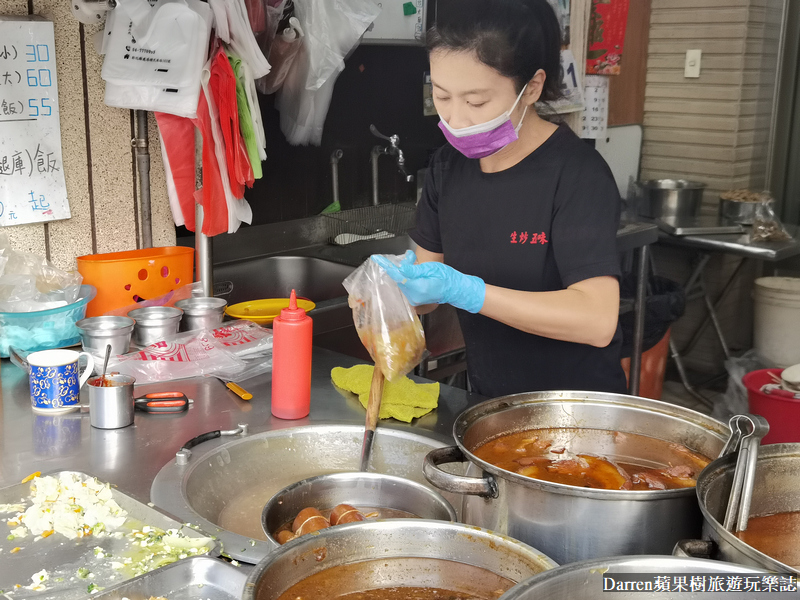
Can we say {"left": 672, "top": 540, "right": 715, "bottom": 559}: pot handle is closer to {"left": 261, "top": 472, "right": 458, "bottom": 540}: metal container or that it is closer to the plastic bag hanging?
{"left": 261, "top": 472, "right": 458, "bottom": 540}: metal container

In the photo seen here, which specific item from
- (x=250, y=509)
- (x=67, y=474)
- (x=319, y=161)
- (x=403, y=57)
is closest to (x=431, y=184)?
(x=250, y=509)

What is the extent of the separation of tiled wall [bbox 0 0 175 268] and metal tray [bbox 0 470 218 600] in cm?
115

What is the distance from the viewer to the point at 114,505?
134cm

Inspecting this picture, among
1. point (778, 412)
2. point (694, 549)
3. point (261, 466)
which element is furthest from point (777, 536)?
point (778, 412)

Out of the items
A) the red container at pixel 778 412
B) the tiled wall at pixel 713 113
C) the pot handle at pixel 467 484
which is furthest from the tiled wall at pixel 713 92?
the pot handle at pixel 467 484

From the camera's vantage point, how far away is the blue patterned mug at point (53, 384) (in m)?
1.72

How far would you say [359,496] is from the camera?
1327 millimetres

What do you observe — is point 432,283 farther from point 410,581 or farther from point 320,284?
point 320,284

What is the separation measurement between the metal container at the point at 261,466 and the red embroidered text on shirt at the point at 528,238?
21.1 inches

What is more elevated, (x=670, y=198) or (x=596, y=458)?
(x=670, y=198)

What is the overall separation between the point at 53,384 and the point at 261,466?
50cm

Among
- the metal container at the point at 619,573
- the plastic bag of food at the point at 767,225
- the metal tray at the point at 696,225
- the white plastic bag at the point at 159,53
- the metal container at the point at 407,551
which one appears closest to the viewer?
the metal container at the point at 619,573

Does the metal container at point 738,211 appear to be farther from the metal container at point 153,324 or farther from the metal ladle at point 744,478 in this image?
the metal ladle at point 744,478

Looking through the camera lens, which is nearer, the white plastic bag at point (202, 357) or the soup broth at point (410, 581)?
the soup broth at point (410, 581)
